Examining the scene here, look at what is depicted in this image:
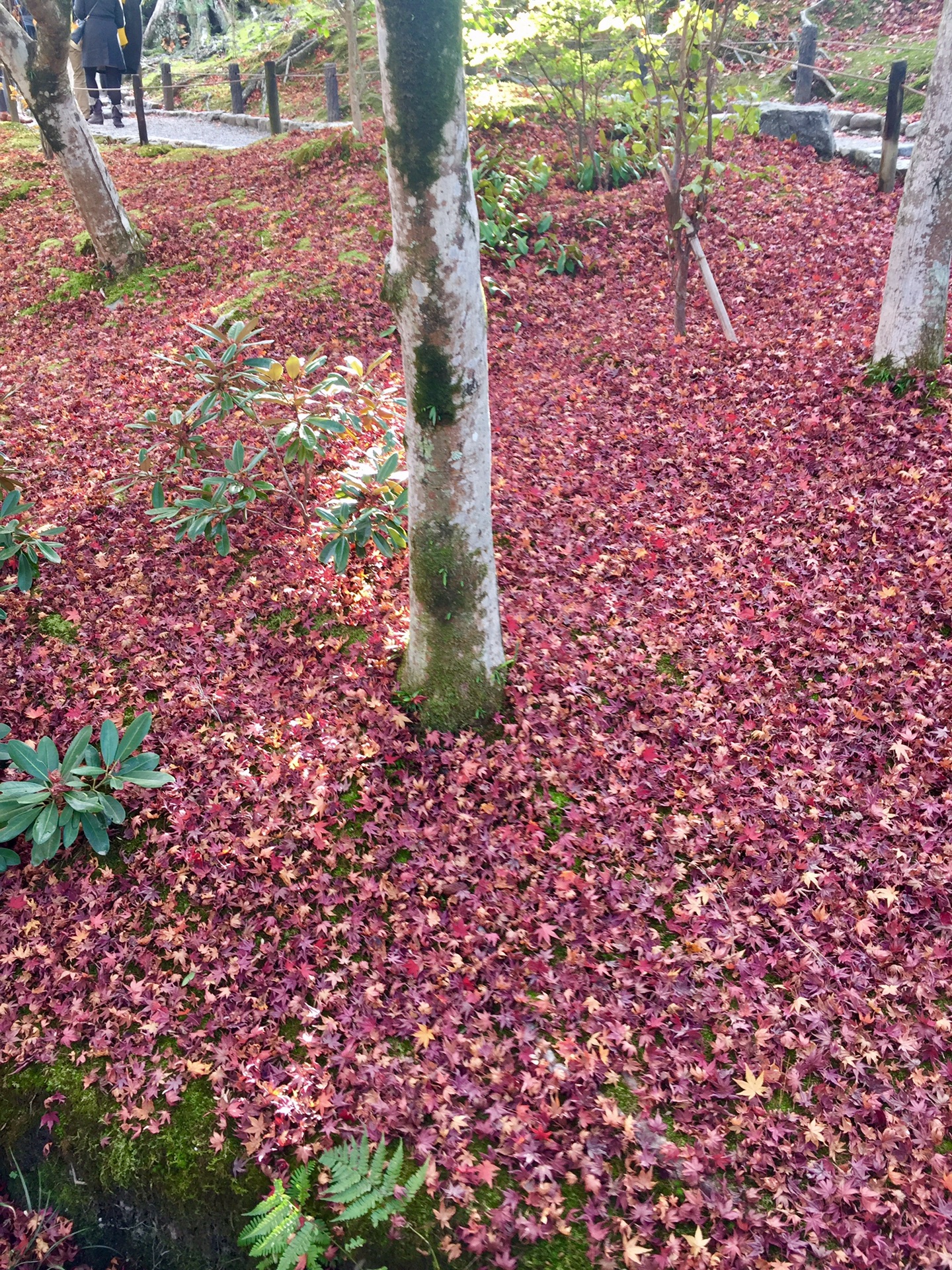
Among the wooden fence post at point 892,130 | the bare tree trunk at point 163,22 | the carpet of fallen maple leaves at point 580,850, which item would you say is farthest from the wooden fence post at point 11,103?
the wooden fence post at point 892,130

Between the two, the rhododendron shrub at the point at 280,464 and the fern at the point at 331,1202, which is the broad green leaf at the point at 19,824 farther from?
the rhododendron shrub at the point at 280,464

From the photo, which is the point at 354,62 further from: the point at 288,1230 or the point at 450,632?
the point at 288,1230

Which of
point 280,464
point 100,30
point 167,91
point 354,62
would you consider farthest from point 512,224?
point 167,91

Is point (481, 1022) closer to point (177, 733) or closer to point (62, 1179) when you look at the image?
point (62, 1179)

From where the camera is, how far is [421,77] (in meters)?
3.21

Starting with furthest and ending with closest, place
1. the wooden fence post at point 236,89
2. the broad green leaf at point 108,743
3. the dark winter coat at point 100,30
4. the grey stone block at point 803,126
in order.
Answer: the wooden fence post at point 236,89 < the dark winter coat at point 100,30 < the grey stone block at point 803,126 < the broad green leaf at point 108,743

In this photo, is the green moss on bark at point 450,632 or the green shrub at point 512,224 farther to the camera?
the green shrub at point 512,224

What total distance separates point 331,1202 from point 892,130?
13507mm

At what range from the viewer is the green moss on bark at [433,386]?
3.67m

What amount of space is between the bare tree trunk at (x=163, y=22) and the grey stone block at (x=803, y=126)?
26491 mm

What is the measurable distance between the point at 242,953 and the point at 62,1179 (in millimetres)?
1039

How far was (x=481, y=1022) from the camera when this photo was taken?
3.21 m

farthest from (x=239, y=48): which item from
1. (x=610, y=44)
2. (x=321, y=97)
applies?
(x=610, y=44)

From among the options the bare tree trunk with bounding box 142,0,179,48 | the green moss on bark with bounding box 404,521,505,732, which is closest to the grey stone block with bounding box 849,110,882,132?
the green moss on bark with bounding box 404,521,505,732
